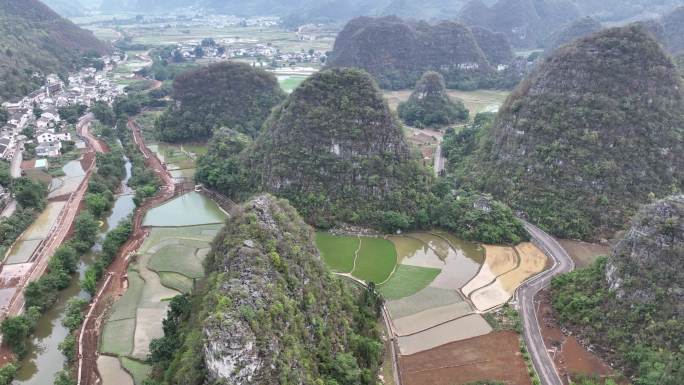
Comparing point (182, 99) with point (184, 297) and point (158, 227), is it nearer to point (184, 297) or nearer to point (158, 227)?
point (158, 227)

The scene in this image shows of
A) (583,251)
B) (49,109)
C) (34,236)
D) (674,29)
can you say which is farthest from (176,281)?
(674,29)

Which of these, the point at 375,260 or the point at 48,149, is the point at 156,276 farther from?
the point at 48,149

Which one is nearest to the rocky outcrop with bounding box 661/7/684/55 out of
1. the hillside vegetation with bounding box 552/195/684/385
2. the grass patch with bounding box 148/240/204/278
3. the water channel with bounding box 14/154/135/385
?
the hillside vegetation with bounding box 552/195/684/385

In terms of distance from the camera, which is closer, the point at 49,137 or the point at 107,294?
the point at 107,294

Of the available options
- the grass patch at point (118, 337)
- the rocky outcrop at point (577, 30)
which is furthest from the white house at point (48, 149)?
the rocky outcrop at point (577, 30)

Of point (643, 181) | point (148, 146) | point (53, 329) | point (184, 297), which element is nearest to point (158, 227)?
point (53, 329)
